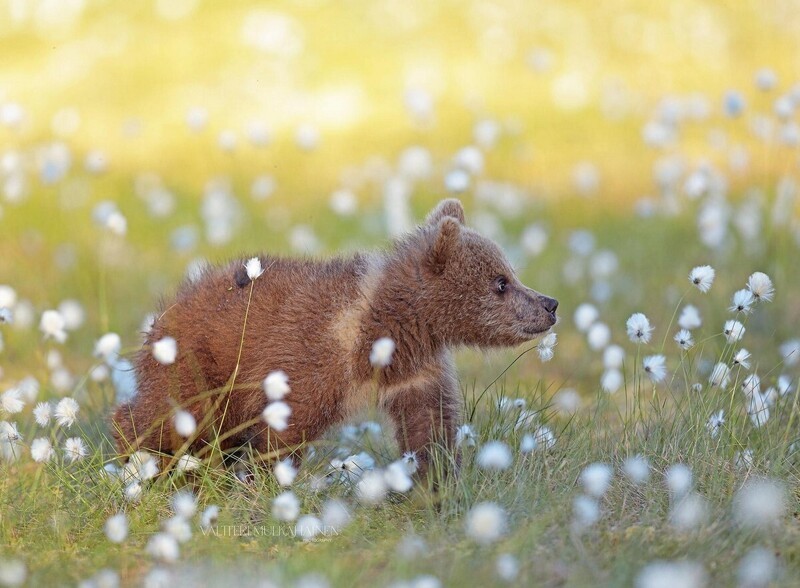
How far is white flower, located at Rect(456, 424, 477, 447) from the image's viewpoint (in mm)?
4488

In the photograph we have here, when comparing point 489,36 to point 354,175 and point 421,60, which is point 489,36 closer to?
point 421,60

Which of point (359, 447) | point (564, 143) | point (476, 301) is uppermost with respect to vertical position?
point (476, 301)

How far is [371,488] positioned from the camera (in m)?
3.84

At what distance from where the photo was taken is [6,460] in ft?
15.5

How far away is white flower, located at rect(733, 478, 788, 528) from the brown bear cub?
1.26 meters

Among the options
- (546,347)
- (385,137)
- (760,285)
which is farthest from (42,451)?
(385,137)

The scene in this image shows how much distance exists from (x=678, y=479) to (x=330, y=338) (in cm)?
164

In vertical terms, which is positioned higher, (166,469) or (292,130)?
(166,469)

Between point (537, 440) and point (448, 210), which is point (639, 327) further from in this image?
point (448, 210)

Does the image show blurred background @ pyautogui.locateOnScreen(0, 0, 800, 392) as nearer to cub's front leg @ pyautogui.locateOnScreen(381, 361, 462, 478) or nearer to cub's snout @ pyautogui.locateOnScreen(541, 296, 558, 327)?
cub's snout @ pyautogui.locateOnScreen(541, 296, 558, 327)

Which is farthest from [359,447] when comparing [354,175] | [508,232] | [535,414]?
[354,175]

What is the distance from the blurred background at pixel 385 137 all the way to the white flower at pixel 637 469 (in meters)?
1.30

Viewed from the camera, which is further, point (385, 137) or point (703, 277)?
point (385, 137)

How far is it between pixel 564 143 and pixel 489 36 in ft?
13.6
